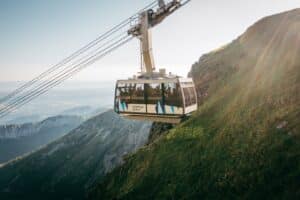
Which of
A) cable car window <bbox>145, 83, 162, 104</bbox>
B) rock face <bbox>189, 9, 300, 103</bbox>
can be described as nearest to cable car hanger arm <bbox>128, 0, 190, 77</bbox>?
cable car window <bbox>145, 83, 162, 104</bbox>

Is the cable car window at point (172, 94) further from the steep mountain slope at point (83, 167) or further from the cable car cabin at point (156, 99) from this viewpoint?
the steep mountain slope at point (83, 167)

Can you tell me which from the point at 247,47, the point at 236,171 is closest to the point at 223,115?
the point at 236,171

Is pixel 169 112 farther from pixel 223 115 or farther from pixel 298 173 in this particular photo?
pixel 223 115

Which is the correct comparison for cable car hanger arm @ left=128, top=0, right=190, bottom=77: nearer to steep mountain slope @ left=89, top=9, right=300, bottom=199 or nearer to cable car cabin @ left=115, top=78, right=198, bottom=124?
cable car cabin @ left=115, top=78, right=198, bottom=124

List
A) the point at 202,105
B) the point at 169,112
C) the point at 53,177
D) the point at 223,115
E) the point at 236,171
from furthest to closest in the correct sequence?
the point at 53,177, the point at 202,105, the point at 223,115, the point at 236,171, the point at 169,112

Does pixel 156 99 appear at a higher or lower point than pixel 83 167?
higher


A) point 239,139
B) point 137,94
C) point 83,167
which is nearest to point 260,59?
point 239,139

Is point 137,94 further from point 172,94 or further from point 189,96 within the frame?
point 189,96

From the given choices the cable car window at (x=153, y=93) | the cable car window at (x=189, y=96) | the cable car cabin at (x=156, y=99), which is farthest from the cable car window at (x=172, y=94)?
the cable car window at (x=189, y=96)
